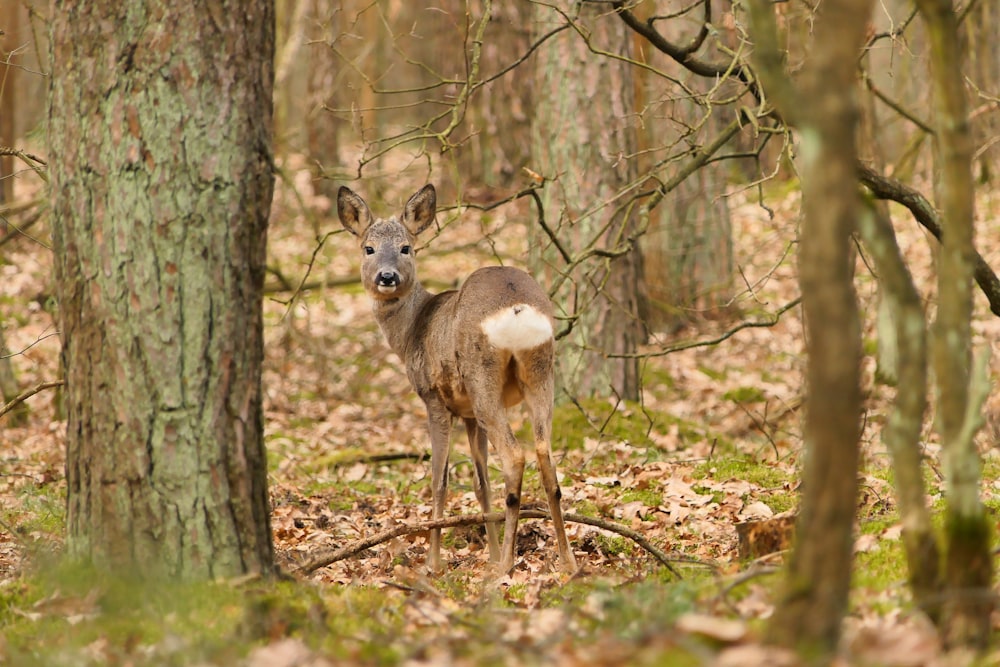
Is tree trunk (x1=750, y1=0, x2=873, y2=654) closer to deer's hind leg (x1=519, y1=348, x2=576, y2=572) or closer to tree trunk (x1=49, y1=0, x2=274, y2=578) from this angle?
tree trunk (x1=49, y1=0, x2=274, y2=578)

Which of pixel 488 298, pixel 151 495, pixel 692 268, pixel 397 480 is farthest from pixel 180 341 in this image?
pixel 692 268

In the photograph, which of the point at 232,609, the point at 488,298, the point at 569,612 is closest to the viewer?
the point at 569,612

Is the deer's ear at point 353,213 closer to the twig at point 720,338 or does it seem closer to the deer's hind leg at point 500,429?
the deer's hind leg at point 500,429

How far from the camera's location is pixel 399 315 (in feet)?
25.5

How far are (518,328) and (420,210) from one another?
1982 mm

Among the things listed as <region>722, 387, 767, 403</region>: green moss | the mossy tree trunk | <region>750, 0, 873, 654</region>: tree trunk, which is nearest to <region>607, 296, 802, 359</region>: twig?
Result: the mossy tree trunk

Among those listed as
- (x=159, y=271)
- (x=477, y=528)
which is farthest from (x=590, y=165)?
Result: (x=159, y=271)

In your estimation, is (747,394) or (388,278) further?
(747,394)

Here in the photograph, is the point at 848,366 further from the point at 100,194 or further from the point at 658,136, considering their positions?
the point at 658,136

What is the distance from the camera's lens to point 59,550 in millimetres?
4844

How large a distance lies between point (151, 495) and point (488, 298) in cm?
258

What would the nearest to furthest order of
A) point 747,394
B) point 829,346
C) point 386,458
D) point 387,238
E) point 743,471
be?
point 829,346 < point 387,238 < point 743,471 < point 386,458 < point 747,394

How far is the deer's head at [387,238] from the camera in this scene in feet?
25.0

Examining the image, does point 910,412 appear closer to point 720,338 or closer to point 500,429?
point 500,429
